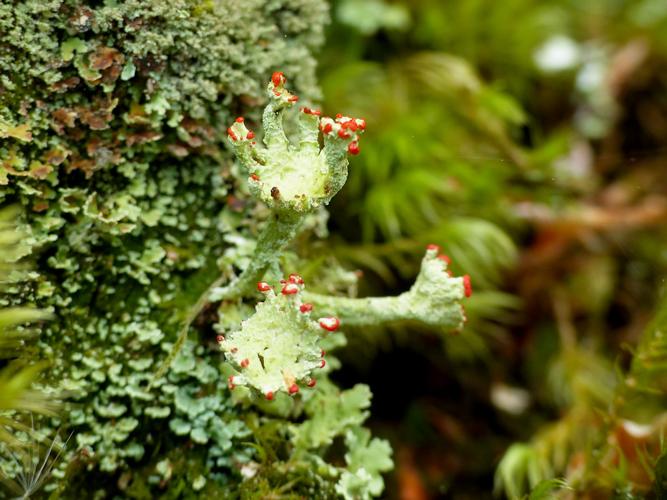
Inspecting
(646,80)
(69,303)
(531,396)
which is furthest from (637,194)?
(69,303)

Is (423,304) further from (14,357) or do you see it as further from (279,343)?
(14,357)

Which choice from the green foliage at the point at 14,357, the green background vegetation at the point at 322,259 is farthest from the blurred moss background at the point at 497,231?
the green foliage at the point at 14,357

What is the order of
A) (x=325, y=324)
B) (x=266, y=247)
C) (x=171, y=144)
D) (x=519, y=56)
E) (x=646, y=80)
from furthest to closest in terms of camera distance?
(x=646, y=80), (x=519, y=56), (x=171, y=144), (x=266, y=247), (x=325, y=324)

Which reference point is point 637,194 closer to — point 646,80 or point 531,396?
point 646,80

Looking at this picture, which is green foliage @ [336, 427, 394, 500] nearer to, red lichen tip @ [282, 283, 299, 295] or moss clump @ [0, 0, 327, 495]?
moss clump @ [0, 0, 327, 495]

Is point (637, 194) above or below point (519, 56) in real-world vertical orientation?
below

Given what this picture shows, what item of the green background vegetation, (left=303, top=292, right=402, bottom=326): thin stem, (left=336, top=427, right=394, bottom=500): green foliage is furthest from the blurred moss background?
(left=336, top=427, right=394, bottom=500): green foliage
